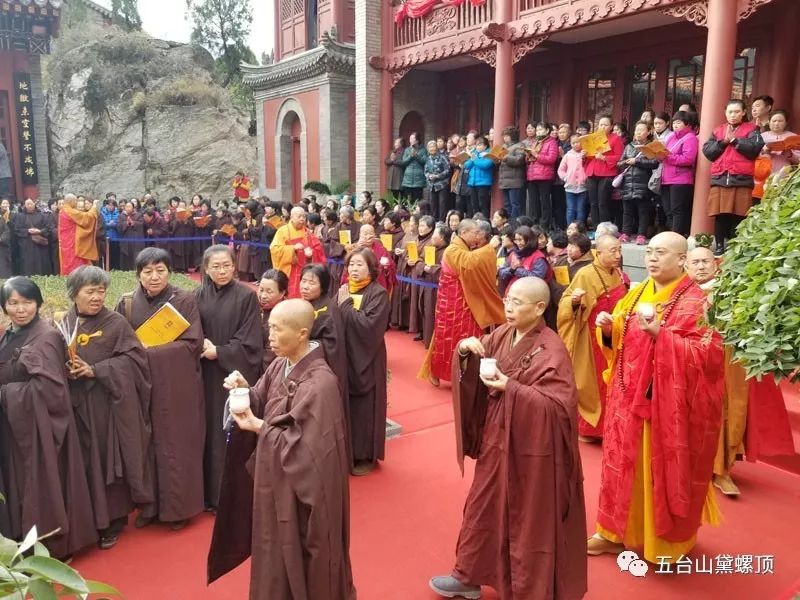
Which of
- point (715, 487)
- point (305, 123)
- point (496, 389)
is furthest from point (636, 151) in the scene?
point (305, 123)

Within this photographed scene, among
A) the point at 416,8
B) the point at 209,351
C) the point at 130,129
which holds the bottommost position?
the point at 209,351

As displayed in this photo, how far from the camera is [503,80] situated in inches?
479

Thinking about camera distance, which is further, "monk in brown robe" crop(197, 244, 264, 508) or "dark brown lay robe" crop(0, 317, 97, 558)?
"monk in brown robe" crop(197, 244, 264, 508)

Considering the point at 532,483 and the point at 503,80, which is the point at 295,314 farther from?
the point at 503,80

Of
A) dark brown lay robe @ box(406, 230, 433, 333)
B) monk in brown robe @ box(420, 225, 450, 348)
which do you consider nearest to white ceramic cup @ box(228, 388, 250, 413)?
monk in brown robe @ box(420, 225, 450, 348)

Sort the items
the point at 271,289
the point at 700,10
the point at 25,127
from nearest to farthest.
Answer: the point at 271,289 → the point at 700,10 → the point at 25,127

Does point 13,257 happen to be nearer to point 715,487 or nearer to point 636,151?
point 636,151

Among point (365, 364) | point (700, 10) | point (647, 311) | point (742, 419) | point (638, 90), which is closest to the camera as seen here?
point (647, 311)

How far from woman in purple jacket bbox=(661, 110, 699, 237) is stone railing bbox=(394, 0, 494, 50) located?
535 centimetres

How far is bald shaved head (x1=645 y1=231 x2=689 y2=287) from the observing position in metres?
3.60

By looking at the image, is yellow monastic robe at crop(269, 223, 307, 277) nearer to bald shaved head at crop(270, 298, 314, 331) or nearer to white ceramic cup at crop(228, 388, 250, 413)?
bald shaved head at crop(270, 298, 314, 331)

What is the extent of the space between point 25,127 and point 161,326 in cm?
1995

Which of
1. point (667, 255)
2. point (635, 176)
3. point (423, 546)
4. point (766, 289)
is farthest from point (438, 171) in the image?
point (766, 289)

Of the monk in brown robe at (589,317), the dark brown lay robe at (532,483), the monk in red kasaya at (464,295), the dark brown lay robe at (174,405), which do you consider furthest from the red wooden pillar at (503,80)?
the dark brown lay robe at (532,483)
